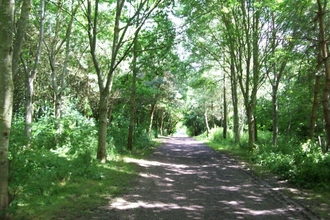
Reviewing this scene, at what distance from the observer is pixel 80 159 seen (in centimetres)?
1073

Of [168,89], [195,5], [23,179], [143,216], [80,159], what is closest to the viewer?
[143,216]

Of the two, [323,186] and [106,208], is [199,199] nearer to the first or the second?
[106,208]

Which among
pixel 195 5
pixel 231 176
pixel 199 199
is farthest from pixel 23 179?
pixel 195 5

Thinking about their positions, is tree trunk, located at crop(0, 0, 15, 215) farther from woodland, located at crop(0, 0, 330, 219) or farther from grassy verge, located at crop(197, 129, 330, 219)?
grassy verge, located at crop(197, 129, 330, 219)

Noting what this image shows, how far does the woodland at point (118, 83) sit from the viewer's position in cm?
704

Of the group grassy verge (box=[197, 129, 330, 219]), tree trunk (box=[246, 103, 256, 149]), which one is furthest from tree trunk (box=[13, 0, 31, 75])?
tree trunk (box=[246, 103, 256, 149])

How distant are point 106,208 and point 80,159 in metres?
4.50

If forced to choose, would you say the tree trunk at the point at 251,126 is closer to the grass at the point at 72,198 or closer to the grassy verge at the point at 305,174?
the grassy verge at the point at 305,174

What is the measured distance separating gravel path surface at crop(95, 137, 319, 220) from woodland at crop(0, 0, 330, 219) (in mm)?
824

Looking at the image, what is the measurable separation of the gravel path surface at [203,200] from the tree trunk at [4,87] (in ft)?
6.47

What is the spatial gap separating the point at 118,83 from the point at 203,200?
46.6ft

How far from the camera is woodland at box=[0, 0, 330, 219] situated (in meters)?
7.04

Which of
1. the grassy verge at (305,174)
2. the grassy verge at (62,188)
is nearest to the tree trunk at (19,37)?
the grassy verge at (62,188)

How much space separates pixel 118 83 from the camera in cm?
2050
